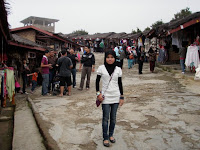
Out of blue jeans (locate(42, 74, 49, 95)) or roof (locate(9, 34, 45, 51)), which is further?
roof (locate(9, 34, 45, 51))

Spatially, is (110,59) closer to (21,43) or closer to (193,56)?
(21,43)

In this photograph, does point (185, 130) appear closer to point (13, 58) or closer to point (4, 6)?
point (4, 6)

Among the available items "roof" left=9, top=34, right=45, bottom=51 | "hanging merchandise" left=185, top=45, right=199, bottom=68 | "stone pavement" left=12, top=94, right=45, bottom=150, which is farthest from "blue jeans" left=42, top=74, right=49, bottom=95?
"hanging merchandise" left=185, top=45, right=199, bottom=68

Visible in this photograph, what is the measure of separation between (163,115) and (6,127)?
373 cm

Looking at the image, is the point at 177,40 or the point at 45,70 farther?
the point at 177,40

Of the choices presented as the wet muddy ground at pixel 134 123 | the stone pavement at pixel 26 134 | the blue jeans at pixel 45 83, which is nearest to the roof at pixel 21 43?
the blue jeans at pixel 45 83

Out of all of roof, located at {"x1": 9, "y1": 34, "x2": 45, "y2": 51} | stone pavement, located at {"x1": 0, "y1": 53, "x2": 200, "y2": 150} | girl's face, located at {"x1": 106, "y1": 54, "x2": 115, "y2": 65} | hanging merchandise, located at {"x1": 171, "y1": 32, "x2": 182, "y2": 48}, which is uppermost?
hanging merchandise, located at {"x1": 171, "y1": 32, "x2": 182, "y2": 48}

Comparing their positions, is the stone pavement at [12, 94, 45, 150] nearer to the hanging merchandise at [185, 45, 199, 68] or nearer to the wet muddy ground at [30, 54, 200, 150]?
the wet muddy ground at [30, 54, 200, 150]

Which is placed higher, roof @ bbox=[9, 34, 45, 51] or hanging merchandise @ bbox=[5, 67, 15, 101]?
roof @ bbox=[9, 34, 45, 51]

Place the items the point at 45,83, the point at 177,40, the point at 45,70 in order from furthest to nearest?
the point at 177,40
the point at 45,83
the point at 45,70

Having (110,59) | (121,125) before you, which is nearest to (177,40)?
(121,125)

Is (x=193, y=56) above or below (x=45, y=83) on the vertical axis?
above

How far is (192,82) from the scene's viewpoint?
8570 millimetres

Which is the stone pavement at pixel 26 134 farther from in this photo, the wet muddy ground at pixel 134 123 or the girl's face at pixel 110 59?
the girl's face at pixel 110 59
